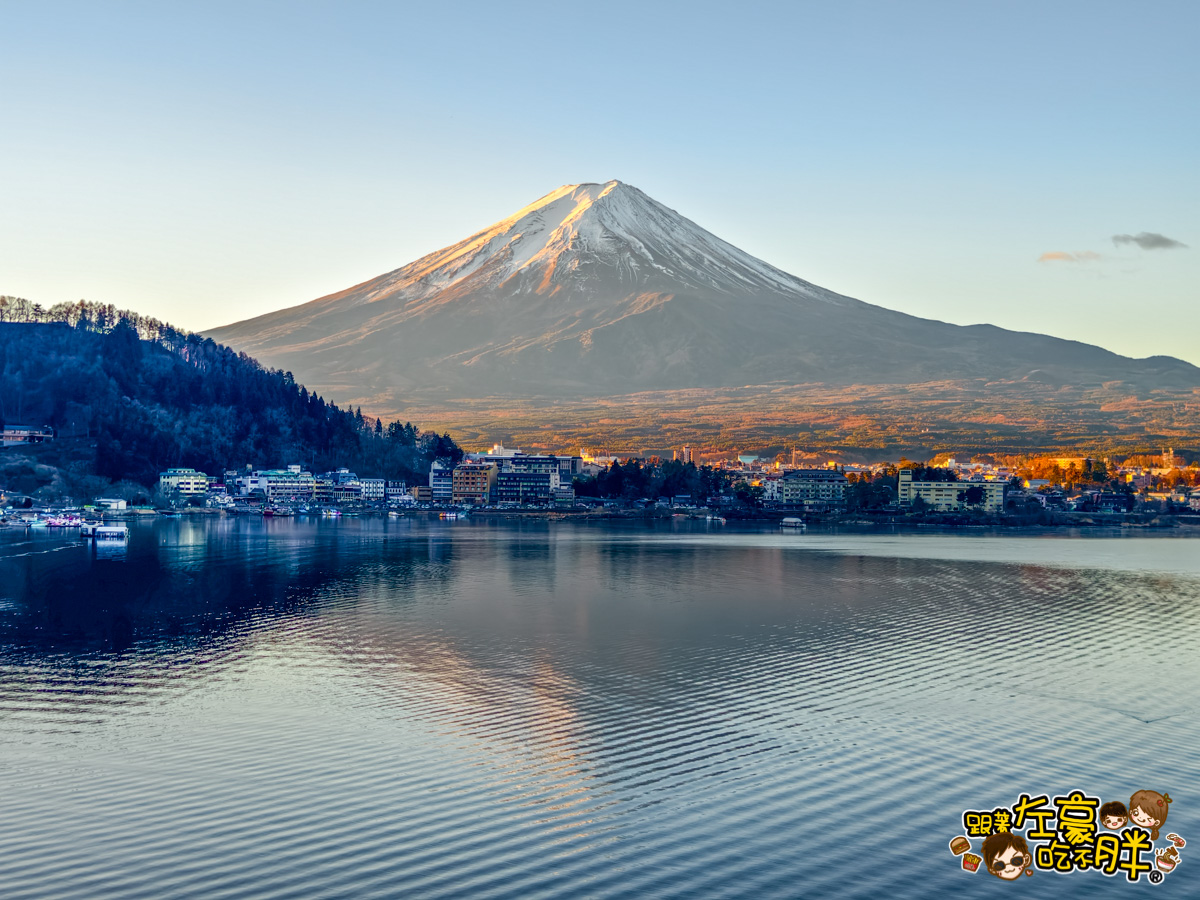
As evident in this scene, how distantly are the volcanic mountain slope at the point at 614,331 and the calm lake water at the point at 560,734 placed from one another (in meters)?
106

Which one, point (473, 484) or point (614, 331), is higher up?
point (614, 331)

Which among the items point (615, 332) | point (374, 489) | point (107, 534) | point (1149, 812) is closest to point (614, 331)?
point (615, 332)

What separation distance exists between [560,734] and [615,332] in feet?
408

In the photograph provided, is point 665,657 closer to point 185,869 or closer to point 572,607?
point 572,607

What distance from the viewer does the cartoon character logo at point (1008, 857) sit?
696 cm

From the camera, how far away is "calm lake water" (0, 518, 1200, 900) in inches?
278

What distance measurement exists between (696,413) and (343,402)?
1408 inches

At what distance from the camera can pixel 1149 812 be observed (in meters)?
7.40

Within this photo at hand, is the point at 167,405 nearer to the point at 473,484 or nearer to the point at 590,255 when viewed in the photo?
the point at 473,484

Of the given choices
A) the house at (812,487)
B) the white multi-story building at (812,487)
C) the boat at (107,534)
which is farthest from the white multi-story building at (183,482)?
the white multi-story building at (812,487)

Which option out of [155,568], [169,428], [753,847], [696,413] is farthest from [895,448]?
[753,847]

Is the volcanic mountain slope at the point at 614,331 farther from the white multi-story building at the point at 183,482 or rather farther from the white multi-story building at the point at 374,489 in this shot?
the white multi-story building at the point at 183,482

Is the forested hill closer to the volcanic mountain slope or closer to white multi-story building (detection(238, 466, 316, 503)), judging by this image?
white multi-story building (detection(238, 466, 316, 503))

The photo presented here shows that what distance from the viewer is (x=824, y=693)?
12.3 meters
